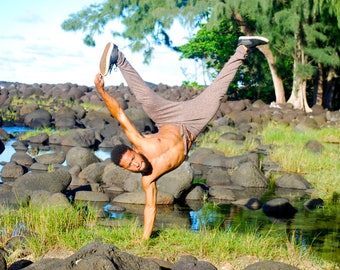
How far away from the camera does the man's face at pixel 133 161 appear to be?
7332mm

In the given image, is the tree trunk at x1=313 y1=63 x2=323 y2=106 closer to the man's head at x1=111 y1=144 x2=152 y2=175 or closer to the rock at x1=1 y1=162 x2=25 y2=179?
the rock at x1=1 y1=162 x2=25 y2=179

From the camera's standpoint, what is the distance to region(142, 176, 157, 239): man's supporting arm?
307 inches

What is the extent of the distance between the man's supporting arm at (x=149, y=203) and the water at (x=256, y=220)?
1.90 meters

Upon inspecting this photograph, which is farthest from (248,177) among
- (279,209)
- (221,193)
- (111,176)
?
(111,176)

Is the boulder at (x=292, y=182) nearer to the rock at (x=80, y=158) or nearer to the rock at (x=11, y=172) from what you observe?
the rock at (x=80, y=158)

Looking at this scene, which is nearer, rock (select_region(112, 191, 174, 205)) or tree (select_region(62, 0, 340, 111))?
rock (select_region(112, 191, 174, 205))

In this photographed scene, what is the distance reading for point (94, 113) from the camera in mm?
28766

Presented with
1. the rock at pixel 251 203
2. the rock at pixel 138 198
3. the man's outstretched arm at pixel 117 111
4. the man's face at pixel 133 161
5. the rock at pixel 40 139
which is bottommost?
the rock at pixel 251 203

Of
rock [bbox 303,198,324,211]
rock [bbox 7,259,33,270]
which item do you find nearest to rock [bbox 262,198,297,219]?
rock [bbox 303,198,324,211]

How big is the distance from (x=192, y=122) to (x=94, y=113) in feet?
69.5

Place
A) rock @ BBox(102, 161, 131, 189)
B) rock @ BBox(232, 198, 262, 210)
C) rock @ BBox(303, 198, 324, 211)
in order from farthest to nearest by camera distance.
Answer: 1. rock @ BBox(102, 161, 131, 189)
2. rock @ BBox(303, 198, 324, 211)
3. rock @ BBox(232, 198, 262, 210)

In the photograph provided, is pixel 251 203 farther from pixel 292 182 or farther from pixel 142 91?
pixel 142 91

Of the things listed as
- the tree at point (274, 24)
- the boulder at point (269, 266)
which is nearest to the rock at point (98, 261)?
the boulder at point (269, 266)

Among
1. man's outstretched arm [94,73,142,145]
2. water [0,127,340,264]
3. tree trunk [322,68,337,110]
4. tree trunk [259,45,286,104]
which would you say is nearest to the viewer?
man's outstretched arm [94,73,142,145]
